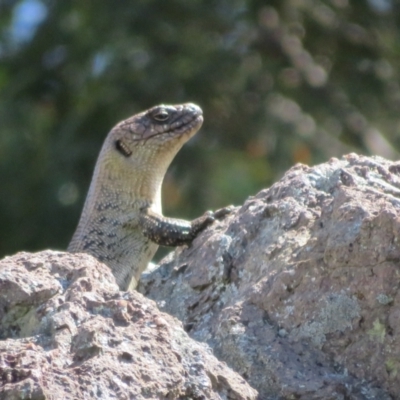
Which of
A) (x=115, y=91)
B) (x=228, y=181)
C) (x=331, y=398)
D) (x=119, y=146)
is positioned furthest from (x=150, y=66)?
(x=331, y=398)

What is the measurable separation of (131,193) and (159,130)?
1.38ft

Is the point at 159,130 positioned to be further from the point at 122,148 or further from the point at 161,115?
the point at 122,148

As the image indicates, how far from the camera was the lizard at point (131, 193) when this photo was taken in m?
6.49

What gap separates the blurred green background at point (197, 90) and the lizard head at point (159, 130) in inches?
246

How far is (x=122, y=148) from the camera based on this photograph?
279 inches

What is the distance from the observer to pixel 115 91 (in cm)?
1429

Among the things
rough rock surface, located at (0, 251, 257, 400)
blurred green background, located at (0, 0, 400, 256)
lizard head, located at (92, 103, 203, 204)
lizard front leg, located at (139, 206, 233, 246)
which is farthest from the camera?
blurred green background, located at (0, 0, 400, 256)

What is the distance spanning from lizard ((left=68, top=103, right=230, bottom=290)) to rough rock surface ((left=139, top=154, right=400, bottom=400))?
75.3 inches

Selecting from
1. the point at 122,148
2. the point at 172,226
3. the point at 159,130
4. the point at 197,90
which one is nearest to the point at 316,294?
the point at 172,226

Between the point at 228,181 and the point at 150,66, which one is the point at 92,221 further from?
the point at 150,66

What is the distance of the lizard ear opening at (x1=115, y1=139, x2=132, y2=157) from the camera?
23.1 feet

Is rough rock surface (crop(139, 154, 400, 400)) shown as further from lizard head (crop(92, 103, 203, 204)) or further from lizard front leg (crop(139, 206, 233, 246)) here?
lizard head (crop(92, 103, 203, 204))

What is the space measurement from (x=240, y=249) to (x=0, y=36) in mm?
12912

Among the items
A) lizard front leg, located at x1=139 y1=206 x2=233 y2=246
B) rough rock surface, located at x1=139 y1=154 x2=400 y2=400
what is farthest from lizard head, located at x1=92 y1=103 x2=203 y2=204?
rough rock surface, located at x1=139 y1=154 x2=400 y2=400
